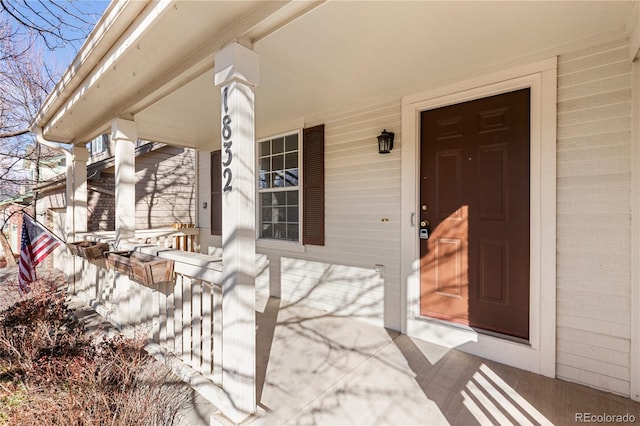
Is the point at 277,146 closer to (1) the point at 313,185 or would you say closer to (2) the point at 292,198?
(2) the point at 292,198

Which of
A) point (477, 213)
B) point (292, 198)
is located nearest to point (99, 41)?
point (292, 198)

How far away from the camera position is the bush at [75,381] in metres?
1.43

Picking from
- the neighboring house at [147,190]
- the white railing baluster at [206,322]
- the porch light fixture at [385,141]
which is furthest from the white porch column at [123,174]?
the neighboring house at [147,190]

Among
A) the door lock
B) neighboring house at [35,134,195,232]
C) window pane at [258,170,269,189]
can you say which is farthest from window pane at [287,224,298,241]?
neighboring house at [35,134,195,232]

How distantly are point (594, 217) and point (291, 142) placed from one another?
315 centimetres

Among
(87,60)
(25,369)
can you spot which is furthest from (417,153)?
(25,369)

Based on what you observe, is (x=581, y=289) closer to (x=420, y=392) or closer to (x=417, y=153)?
(x=420, y=392)

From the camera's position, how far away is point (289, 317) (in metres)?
3.31

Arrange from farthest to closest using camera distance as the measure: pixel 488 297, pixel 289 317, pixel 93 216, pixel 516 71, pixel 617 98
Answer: pixel 93 216 → pixel 289 317 → pixel 488 297 → pixel 516 71 → pixel 617 98

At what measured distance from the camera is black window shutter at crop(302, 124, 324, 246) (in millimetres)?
3525

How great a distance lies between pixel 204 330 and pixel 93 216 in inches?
229

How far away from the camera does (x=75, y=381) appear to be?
65.7 inches

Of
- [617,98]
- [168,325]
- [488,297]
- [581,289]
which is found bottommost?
[168,325]

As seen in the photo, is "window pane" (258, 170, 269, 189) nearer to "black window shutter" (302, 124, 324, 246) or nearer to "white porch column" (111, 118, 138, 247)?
"black window shutter" (302, 124, 324, 246)
